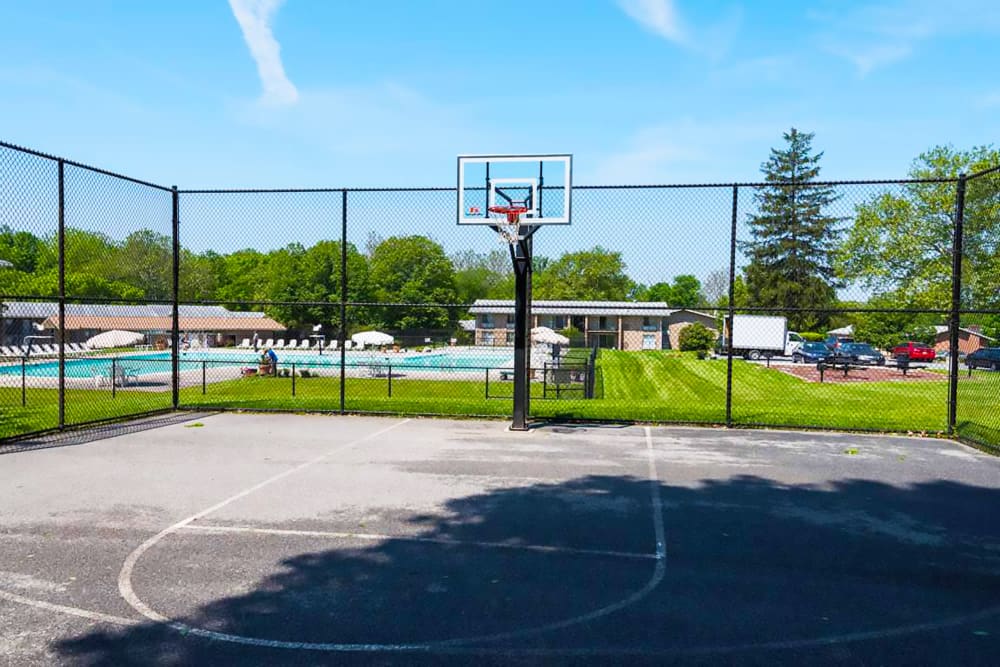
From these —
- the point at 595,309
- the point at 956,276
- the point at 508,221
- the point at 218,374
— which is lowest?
the point at 218,374

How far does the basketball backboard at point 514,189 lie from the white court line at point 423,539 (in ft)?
21.4

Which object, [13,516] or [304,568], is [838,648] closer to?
[304,568]

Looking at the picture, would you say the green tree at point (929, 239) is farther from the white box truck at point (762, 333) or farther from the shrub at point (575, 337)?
the shrub at point (575, 337)

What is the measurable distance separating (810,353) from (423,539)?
37651mm

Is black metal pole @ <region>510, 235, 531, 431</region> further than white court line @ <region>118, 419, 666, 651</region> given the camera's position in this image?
Yes

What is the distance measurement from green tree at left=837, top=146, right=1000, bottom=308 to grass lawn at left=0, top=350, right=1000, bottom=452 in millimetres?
8712

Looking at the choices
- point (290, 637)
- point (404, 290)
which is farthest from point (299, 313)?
point (290, 637)

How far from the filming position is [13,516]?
257 inches

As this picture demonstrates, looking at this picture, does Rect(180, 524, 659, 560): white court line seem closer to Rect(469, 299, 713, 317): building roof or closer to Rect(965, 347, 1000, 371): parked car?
Rect(469, 299, 713, 317): building roof

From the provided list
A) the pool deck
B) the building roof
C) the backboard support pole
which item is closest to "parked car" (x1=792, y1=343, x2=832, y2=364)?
the building roof

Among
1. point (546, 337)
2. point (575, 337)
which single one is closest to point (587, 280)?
point (575, 337)

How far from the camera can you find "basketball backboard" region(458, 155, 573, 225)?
11672 mm

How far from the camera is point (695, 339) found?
43.7 m

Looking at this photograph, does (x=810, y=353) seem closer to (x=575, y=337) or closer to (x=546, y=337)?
(x=575, y=337)
